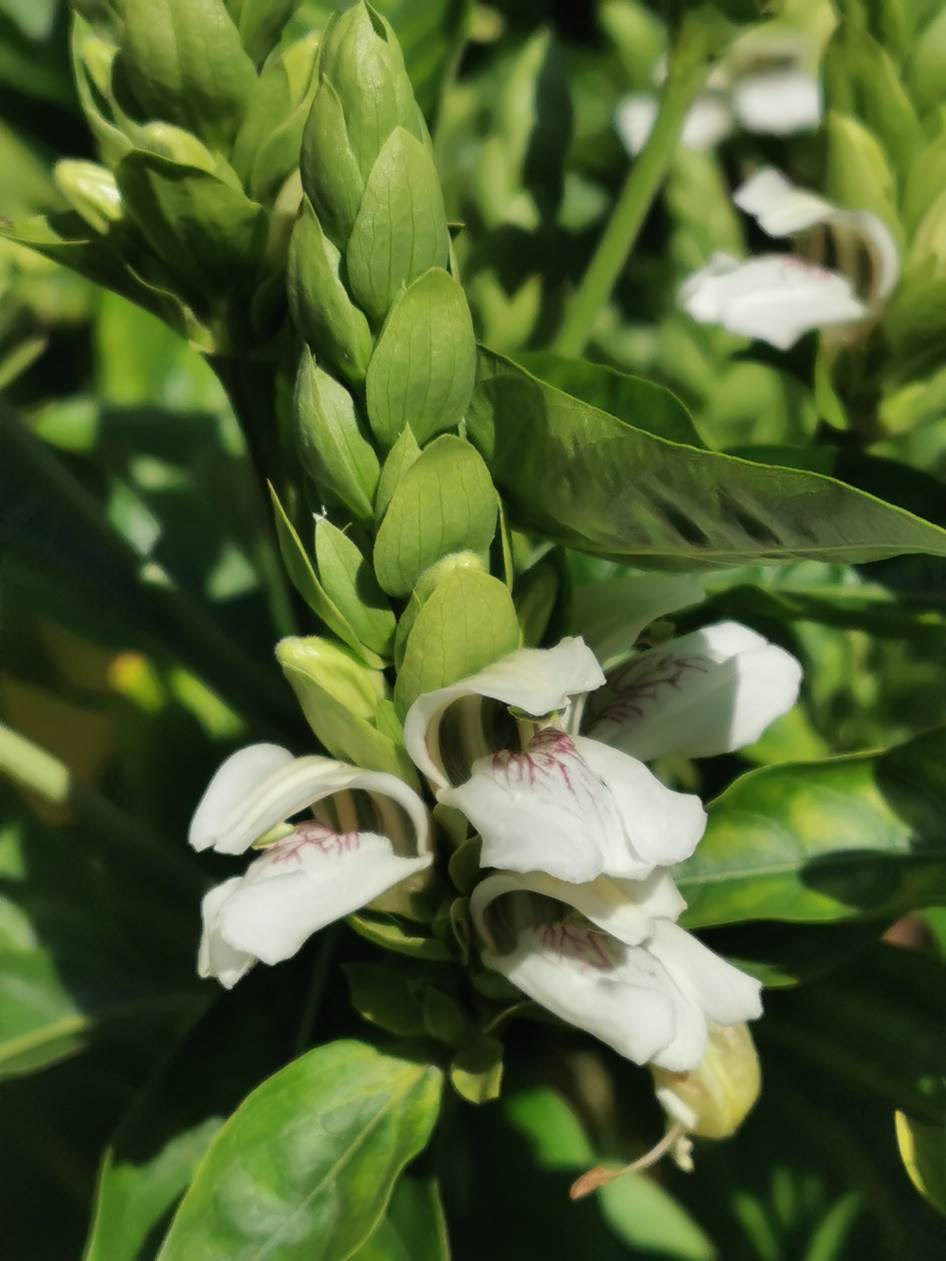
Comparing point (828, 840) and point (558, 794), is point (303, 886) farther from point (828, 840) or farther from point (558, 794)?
point (828, 840)

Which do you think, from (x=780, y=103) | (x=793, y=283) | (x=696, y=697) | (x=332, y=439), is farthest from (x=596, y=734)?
(x=780, y=103)

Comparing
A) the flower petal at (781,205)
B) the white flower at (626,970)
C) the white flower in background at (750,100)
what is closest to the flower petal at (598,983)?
the white flower at (626,970)

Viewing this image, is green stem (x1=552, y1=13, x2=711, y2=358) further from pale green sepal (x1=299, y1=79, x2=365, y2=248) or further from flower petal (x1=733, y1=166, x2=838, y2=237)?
pale green sepal (x1=299, y1=79, x2=365, y2=248)

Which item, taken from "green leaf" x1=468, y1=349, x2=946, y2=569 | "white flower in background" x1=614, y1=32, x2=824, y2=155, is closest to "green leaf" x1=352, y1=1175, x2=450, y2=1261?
"green leaf" x1=468, y1=349, x2=946, y2=569

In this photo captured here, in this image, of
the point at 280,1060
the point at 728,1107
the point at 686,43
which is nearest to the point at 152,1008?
the point at 280,1060

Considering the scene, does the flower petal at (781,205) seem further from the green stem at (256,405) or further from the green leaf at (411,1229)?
the green leaf at (411,1229)
